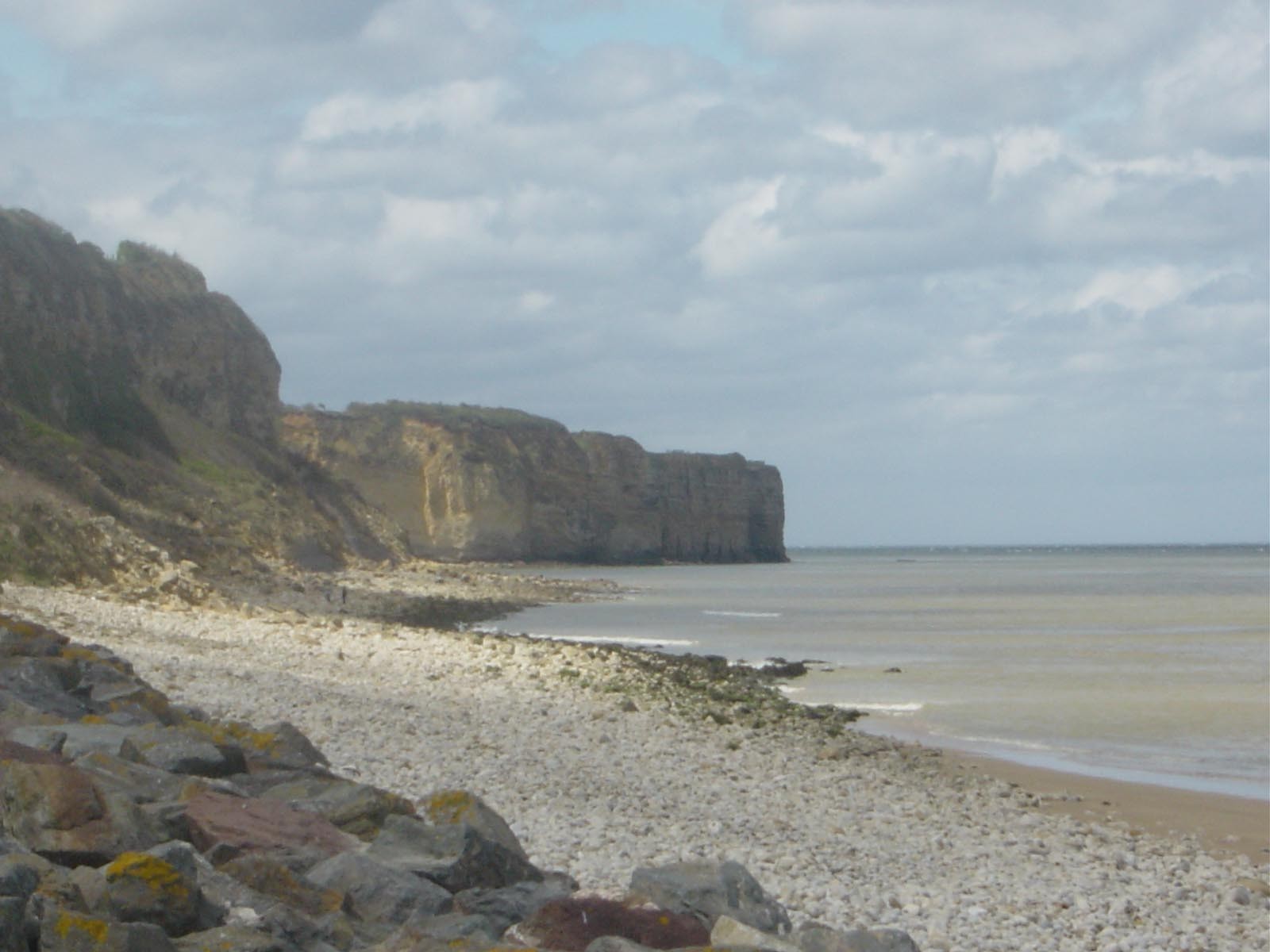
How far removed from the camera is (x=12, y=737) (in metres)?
6.84

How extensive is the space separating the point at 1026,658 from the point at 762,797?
16.0 meters

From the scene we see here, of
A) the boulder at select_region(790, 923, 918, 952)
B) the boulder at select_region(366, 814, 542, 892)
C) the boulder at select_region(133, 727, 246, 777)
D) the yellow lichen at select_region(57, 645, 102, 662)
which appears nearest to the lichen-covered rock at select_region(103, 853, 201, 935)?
the boulder at select_region(366, 814, 542, 892)

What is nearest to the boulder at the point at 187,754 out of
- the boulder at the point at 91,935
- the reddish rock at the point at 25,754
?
the reddish rock at the point at 25,754

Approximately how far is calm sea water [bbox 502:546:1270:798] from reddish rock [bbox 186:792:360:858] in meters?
9.00

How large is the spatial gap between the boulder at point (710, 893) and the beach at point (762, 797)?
2.90 ft

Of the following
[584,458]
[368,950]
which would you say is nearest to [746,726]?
[368,950]

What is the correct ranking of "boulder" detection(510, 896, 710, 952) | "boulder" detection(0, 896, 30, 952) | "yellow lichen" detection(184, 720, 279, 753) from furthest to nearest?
1. "yellow lichen" detection(184, 720, 279, 753)
2. "boulder" detection(510, 896, 710, 952)
3. "boulder" detection(0, 896, 30, 952)

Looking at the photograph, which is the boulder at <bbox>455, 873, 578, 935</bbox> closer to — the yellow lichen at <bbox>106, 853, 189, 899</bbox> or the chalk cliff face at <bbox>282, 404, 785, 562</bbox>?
the yellow lichen at <bbox>106, 853, 189, 899</bbox>

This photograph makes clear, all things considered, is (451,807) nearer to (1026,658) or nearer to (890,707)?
(890,707)

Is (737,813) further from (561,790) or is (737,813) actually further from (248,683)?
(248,683)

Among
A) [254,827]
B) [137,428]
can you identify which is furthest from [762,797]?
[137,428]

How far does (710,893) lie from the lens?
5.74 m

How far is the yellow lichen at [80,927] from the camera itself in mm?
4023

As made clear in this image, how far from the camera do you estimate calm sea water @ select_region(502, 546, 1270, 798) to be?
48.4ft
